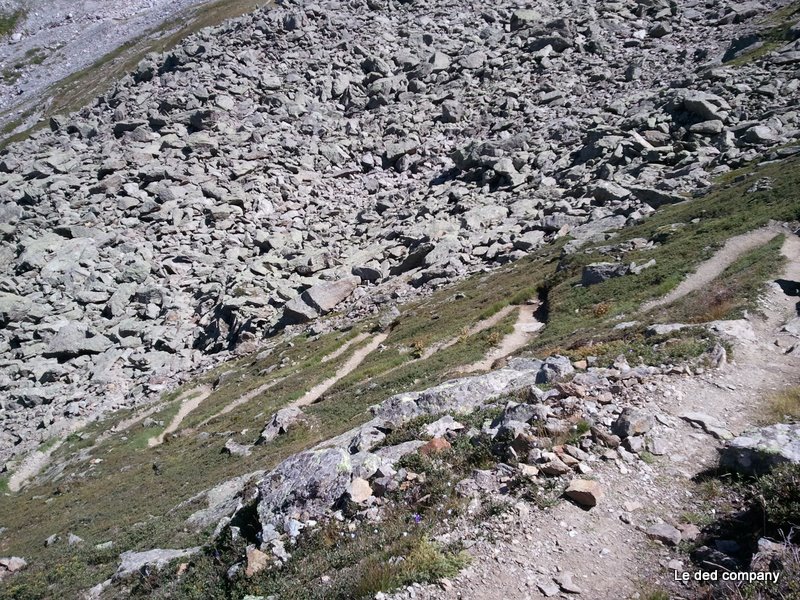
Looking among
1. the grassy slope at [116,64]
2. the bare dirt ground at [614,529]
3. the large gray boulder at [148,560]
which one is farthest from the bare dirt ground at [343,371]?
the grassy slope at [116,64]

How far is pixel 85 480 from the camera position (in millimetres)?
33000

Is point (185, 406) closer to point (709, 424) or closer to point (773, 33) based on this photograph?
point (709, 424)

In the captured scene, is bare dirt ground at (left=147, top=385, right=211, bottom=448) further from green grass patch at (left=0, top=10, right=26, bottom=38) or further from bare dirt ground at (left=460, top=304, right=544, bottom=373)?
green grass patch at (left=0, top=10, right=26, bottom=38)

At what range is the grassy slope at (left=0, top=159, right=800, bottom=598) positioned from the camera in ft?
62.9

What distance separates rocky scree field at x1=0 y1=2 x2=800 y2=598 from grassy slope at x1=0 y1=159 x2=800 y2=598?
27 centimetres

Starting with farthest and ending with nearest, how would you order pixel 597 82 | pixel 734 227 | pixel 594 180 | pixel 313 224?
pixel 597 82, pixel 313 224, pixel 594 180, pixel 734 227

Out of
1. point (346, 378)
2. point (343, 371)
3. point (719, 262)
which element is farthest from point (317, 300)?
point (719, 262)

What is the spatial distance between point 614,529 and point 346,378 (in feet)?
86.3

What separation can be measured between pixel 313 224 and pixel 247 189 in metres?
12.0

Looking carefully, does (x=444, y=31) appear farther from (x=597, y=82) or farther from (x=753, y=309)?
(x=753, y=309)

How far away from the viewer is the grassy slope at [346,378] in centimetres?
1917

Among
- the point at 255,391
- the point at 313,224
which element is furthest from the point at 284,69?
the point at 255,391

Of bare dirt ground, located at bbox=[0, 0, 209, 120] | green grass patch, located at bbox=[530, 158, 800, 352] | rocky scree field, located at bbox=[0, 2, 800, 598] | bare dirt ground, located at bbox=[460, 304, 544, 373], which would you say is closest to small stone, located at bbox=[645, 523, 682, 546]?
rocky scree field, located at bbox=[0, 2, 800, 598]

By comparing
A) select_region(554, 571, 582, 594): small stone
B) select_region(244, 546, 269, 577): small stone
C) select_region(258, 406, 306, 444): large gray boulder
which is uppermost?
select_region(244, 546, 269, 577): small stone
